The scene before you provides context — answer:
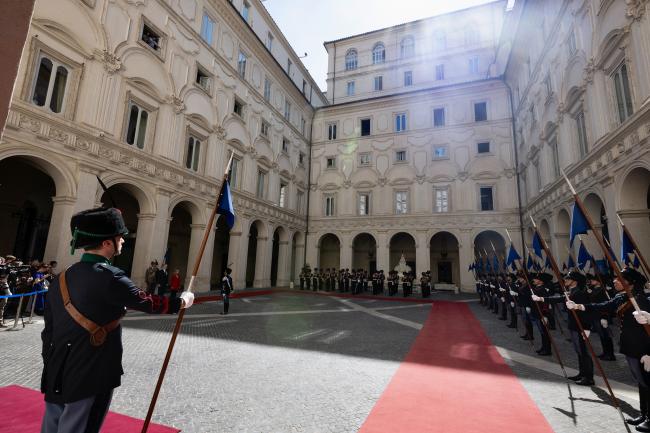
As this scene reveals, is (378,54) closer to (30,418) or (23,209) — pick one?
(23,209)

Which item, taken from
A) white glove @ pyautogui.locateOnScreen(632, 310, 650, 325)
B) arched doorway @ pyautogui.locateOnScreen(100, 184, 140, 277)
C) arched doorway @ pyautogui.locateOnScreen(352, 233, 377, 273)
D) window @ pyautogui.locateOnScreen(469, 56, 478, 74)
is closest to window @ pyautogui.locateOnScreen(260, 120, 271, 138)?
arched doorway @ pyautogui.locateOnScreen(100, 184, 140, 277)

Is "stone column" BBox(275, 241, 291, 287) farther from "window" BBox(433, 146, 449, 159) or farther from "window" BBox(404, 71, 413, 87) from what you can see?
"window" BBox(404, 71, 413, 87)

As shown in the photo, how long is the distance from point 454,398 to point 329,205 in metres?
24.6

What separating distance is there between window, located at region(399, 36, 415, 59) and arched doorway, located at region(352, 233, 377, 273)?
18589 mm

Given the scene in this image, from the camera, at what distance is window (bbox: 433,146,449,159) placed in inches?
1013

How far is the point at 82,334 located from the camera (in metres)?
2.14

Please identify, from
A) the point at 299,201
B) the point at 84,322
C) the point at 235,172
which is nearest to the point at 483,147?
the point at 299,201

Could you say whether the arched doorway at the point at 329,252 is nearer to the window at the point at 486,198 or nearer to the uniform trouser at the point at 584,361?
the window at the point at 486,198

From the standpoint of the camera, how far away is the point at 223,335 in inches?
314

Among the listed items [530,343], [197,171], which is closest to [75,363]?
[530,343]

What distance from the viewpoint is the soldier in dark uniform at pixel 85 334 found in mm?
2106

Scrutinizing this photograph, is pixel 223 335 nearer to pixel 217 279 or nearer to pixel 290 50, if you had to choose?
pixel 217 279

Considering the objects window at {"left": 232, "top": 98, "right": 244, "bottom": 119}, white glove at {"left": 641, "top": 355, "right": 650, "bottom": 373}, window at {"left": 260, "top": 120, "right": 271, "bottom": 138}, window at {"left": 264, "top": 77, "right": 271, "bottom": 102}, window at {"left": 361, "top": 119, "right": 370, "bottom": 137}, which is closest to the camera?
white glove at {"left": 641, "top": 355, "right": 650, "bottom": 373}

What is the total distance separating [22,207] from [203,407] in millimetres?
17263
